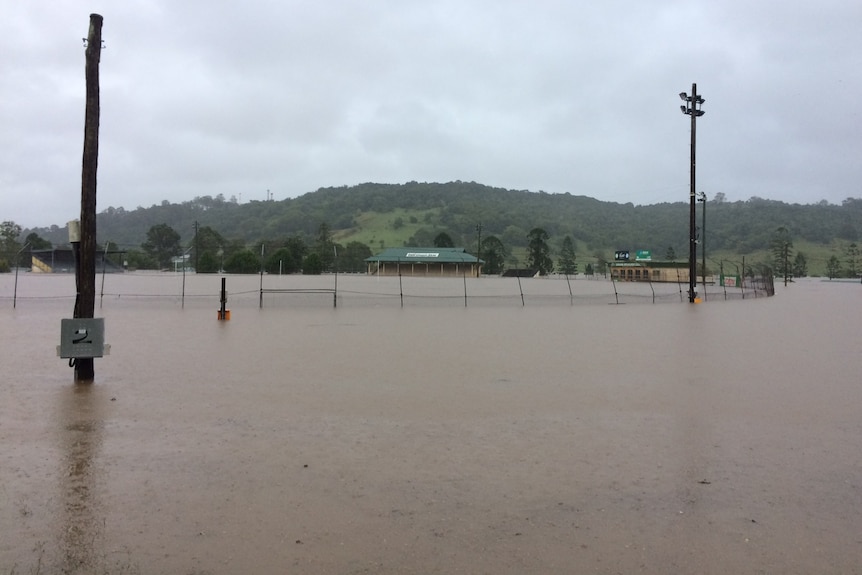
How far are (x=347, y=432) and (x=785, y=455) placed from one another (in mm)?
3937

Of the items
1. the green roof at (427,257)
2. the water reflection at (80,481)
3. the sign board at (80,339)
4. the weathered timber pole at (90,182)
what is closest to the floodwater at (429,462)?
the water reflection at (80,481)

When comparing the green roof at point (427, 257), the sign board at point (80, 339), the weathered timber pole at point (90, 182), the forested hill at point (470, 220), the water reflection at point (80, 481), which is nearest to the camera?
the water reflection at point (80, 481)

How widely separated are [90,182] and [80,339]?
2137mm

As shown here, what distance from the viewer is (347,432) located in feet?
21.5

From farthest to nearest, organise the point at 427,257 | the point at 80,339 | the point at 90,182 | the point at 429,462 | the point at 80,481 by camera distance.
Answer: the point at 427,257
the point at 90,182
the point at 80,339
the point at 429,462
the point at 80,481

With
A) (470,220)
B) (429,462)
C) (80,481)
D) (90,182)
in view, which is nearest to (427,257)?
(470,220)

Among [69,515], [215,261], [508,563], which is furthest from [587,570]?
[215,261]

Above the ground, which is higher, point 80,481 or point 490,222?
point 490,222

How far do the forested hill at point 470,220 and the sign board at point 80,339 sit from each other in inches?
4030

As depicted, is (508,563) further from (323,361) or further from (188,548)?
(323,361)

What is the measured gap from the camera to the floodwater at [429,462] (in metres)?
3.83

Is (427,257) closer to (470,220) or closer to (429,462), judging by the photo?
(470,220)

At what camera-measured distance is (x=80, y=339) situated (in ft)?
29.0

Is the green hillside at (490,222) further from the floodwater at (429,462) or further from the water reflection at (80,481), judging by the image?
the water reflection at (80,481)
